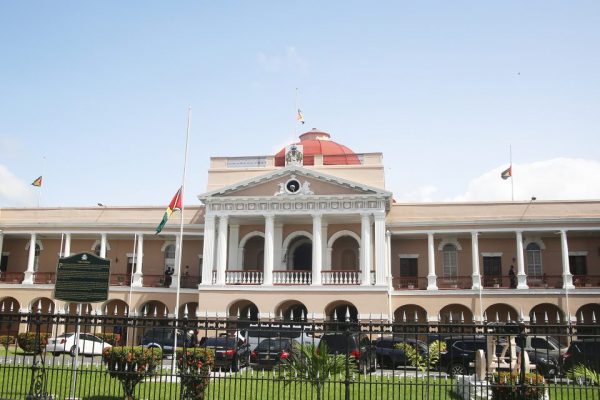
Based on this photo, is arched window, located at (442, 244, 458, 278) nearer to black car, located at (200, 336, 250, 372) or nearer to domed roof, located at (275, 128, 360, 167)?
domed roof, located at (275, 128, 360, 167)

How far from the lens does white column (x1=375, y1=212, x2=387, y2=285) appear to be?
27.7 metres

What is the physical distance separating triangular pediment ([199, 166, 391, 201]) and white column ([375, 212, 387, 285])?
1223mm

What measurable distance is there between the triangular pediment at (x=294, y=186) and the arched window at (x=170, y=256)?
18.4 feet

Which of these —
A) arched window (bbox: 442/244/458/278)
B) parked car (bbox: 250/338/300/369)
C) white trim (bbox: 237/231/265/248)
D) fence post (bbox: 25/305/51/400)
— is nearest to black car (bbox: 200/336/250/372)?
parked car (bbox: 250/338/300/369)

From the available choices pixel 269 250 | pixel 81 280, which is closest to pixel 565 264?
pixel 269 250

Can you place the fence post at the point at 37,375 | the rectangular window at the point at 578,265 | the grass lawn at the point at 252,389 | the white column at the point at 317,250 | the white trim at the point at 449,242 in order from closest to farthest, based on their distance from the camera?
the grass lawn at the point at 252,389
the fence post at the point at 37,375
the white column at the point at 317,250
the rectangular window at the point at 578,265
the white trim at the point at 449,242

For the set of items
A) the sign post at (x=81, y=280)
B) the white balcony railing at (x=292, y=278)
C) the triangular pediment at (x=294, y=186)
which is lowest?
the sign post at (x=81, y=280)

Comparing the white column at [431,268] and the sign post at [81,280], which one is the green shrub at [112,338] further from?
the white column at [431,268]

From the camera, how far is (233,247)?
102 ft

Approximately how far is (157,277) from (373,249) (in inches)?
466

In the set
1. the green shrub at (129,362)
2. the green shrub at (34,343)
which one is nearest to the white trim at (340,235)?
the green shrub at (34,343)

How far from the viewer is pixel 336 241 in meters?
31.3

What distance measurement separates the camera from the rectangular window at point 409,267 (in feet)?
103

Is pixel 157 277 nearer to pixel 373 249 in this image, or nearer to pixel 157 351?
pixel 373 249
